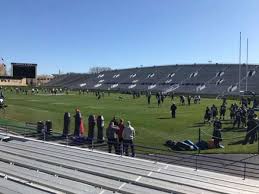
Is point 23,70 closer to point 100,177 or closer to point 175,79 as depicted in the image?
point 100,177

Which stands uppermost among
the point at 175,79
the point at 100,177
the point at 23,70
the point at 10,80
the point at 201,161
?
the point at 175,79

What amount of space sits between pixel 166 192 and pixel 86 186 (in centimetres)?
181

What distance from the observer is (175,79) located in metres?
135

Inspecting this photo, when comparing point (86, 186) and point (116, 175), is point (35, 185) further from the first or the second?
point (116, 175)

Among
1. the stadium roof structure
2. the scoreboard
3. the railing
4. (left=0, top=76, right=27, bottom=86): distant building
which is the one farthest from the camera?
(left=0, top=76, right=27, bottom=86): distant building

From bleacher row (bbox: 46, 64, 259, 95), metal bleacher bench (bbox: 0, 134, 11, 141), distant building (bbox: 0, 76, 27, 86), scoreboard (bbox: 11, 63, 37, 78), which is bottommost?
metal bleacher bench (bbox: 0, 134, 11, 141)

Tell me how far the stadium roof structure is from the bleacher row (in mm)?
86764

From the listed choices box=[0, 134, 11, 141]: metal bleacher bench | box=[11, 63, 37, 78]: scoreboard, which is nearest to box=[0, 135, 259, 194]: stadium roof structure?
box=[0, 134, 11, 141]: metal bleacher bench

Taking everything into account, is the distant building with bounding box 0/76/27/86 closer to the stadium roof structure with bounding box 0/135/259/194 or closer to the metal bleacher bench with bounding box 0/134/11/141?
the metal bleacher bench with bounding box 0/134/11/141

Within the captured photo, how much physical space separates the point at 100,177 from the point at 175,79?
124509mm

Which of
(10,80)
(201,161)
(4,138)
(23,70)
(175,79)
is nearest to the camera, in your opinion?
(201,161)

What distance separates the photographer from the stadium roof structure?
1012cm

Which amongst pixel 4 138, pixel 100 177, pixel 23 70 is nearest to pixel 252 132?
pixel 23 70

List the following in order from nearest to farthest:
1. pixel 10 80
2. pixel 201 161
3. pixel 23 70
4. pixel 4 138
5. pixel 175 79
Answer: pixel 201 161
pixel 4 138
pixel 23 70
pixel 10 80
pixel 175 79
